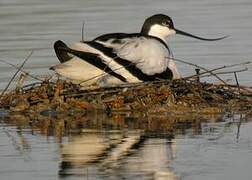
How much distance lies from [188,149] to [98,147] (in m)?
0.87

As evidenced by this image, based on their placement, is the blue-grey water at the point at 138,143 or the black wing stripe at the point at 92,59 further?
the black wing stripe at the point at 92,59

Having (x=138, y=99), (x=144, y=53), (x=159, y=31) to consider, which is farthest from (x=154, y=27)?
(x=138, y=99)

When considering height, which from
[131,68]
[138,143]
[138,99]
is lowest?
[138,143]

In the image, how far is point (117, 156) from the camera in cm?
1191

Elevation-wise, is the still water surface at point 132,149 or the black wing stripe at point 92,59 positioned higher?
the black wing stripe at point 92,59

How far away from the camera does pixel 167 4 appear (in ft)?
79.7

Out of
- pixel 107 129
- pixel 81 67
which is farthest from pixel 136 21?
pixel 107 129

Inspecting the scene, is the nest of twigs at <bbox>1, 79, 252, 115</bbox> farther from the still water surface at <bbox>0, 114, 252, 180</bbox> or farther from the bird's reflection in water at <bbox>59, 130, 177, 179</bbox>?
Answer: the bird's reflection in water at <bbox>59, 130, 177, 179</bbox>

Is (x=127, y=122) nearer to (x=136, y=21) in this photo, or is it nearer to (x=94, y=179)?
(x=94, y=179)

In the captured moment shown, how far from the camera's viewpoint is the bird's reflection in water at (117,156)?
11.2 metres

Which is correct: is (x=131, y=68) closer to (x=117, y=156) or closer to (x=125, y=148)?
(x=125, y=148)

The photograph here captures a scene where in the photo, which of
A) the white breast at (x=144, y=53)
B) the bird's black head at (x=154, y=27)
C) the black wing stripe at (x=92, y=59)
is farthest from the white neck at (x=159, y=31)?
the black wing stripe at (x=92, y=59)

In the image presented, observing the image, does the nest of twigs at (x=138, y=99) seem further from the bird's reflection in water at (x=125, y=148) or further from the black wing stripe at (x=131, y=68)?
the bird's reflection in water at (x=125, y=148)

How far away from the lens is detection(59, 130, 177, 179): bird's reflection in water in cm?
1116
